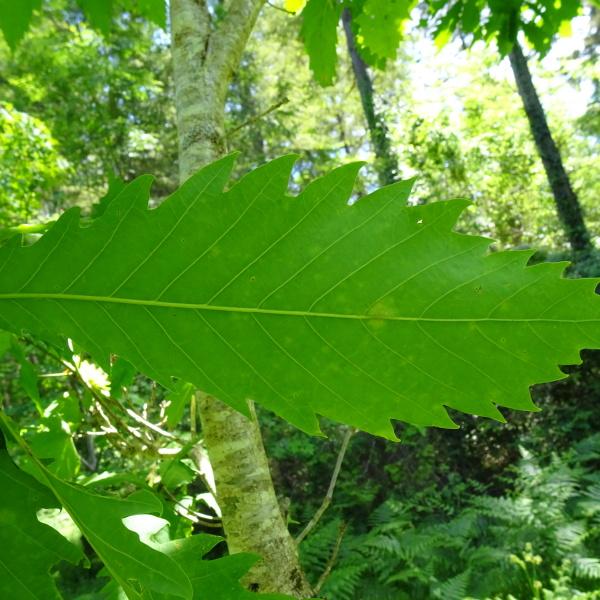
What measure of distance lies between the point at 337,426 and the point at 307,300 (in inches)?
251

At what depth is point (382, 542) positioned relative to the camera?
449cm

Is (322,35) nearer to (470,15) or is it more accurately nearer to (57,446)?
(470,15)

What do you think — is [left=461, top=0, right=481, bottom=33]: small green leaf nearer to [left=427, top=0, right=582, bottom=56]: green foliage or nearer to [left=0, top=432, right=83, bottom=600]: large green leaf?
[left=427, top=0, right=582, bottom=56]: green foliage

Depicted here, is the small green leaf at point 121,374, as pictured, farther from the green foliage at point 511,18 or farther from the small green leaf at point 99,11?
the green foliage at point 511,18

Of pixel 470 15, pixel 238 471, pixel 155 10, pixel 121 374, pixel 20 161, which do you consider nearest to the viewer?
pixel 238 471

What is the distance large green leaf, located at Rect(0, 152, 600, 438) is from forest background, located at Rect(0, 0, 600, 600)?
35 centimetres

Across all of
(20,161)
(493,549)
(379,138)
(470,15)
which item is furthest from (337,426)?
(470,15)

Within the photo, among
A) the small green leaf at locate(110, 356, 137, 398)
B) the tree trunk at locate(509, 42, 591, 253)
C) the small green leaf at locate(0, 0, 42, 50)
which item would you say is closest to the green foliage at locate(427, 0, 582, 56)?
the small green leaf at locate(0, 0, 42, 50)

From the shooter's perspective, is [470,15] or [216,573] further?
[470,15]

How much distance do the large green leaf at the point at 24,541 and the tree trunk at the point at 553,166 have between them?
26.1ft

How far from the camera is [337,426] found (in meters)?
6.68

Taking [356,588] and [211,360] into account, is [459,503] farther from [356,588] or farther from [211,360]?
[211,360]

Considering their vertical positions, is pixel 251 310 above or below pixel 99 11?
below

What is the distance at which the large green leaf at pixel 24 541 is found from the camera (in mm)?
502
